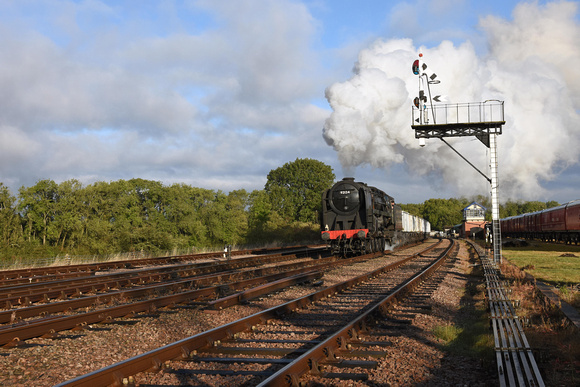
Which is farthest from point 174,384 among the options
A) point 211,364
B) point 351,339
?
point 351,339

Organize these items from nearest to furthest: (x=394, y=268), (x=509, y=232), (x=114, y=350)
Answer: (x=114, y=350), (x=394, y=268), (x=509, y=232)

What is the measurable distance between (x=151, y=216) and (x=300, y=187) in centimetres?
2039

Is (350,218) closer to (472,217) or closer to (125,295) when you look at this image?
(125,295)

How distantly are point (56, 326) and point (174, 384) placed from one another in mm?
3193

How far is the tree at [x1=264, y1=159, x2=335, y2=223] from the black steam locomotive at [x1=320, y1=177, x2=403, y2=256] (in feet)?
119

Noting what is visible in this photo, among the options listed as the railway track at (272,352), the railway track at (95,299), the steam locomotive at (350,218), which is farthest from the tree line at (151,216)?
the railway track at (272,352)

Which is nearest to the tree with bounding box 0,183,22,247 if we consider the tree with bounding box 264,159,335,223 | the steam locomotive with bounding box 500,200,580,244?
the tree with bounding box 264,159,335,223

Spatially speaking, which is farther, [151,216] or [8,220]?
[151,216]

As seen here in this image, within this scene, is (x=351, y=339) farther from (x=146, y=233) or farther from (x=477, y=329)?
(x=146, y=233)

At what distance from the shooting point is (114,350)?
6.07 metres

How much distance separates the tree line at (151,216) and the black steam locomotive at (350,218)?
16970 mm

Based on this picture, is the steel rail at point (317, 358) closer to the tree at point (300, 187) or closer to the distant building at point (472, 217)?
the tree at point (300, 187)

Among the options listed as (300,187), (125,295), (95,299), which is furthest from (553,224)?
(95,299)

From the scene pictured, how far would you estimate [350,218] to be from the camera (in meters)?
22.5
